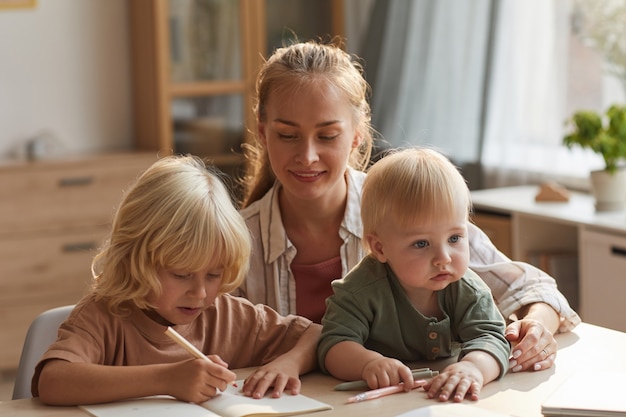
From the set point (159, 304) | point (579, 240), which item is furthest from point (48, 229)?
point (159, 304)

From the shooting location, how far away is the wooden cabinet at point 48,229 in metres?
3.94

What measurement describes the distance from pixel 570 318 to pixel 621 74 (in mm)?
1886

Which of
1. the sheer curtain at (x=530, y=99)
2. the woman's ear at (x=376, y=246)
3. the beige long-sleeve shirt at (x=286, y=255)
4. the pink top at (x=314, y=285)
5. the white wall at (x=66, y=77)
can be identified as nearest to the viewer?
the woman's ear at (x=376, y=246)

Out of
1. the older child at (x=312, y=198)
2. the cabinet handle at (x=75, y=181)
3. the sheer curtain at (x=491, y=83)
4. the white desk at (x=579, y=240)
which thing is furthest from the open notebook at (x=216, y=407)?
the cabinet handle at (x=75, y=181)

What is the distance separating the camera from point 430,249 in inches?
59.3

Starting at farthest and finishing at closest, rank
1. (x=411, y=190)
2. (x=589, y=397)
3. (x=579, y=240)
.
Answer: (x=579, y=240), (x=411, y=190), (x=589, y=397)

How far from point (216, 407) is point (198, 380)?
0.15 ft

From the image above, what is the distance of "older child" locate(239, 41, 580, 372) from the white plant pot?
4.04ft

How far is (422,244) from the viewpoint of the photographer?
1.51 m

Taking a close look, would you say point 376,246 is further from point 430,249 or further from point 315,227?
point 315,227

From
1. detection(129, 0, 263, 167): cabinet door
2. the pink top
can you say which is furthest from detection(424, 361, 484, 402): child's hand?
detection(129, 0, 263, 167): cabinet door

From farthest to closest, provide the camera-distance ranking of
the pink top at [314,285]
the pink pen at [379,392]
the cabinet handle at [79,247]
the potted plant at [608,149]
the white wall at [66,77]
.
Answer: the white wall at [66,77], the cabinet handle at [79,247], the potted plant at [608,149], the pink top at [314,285], the pink pen at [379,392]

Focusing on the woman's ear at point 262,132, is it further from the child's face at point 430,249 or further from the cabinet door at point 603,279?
the cabinet door at point 603,279

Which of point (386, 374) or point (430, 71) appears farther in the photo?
point (430, 71)
